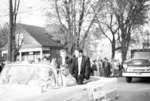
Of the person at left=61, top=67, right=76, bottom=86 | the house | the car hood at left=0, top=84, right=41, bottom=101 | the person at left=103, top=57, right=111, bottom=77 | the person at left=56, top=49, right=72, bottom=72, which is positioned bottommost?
the person at left=103, top=57, right=111, bottom=77

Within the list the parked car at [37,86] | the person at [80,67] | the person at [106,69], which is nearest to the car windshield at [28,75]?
the parked car at [37,86]

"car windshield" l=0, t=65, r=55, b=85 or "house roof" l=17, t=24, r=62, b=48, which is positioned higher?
"house roof" l=17, t=24, r=62, b=48

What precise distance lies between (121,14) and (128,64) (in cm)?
1261

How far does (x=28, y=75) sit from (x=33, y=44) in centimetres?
3689

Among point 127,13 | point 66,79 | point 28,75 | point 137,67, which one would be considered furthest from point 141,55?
point 28,75

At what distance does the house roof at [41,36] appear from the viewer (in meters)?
43.7

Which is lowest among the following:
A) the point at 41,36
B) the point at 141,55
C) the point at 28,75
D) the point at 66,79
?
the point at 66,79

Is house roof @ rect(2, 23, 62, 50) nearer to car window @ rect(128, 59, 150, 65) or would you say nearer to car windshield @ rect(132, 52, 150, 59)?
car windshield @ rect(132, 52, 150, 59)

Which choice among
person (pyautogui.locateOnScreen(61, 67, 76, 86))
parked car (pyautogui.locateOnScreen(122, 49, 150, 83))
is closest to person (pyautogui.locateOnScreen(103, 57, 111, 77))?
parked car (pyautogui.locateOnScreen(122, 49, 150, 83))

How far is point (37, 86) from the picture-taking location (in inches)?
233

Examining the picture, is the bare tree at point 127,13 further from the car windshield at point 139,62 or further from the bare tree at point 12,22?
the bare tree at point 12,22

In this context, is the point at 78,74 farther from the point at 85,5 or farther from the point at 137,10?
the point at 137,10

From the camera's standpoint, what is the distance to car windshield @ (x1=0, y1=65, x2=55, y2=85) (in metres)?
6.19

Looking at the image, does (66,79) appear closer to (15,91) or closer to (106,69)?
(15,91)
